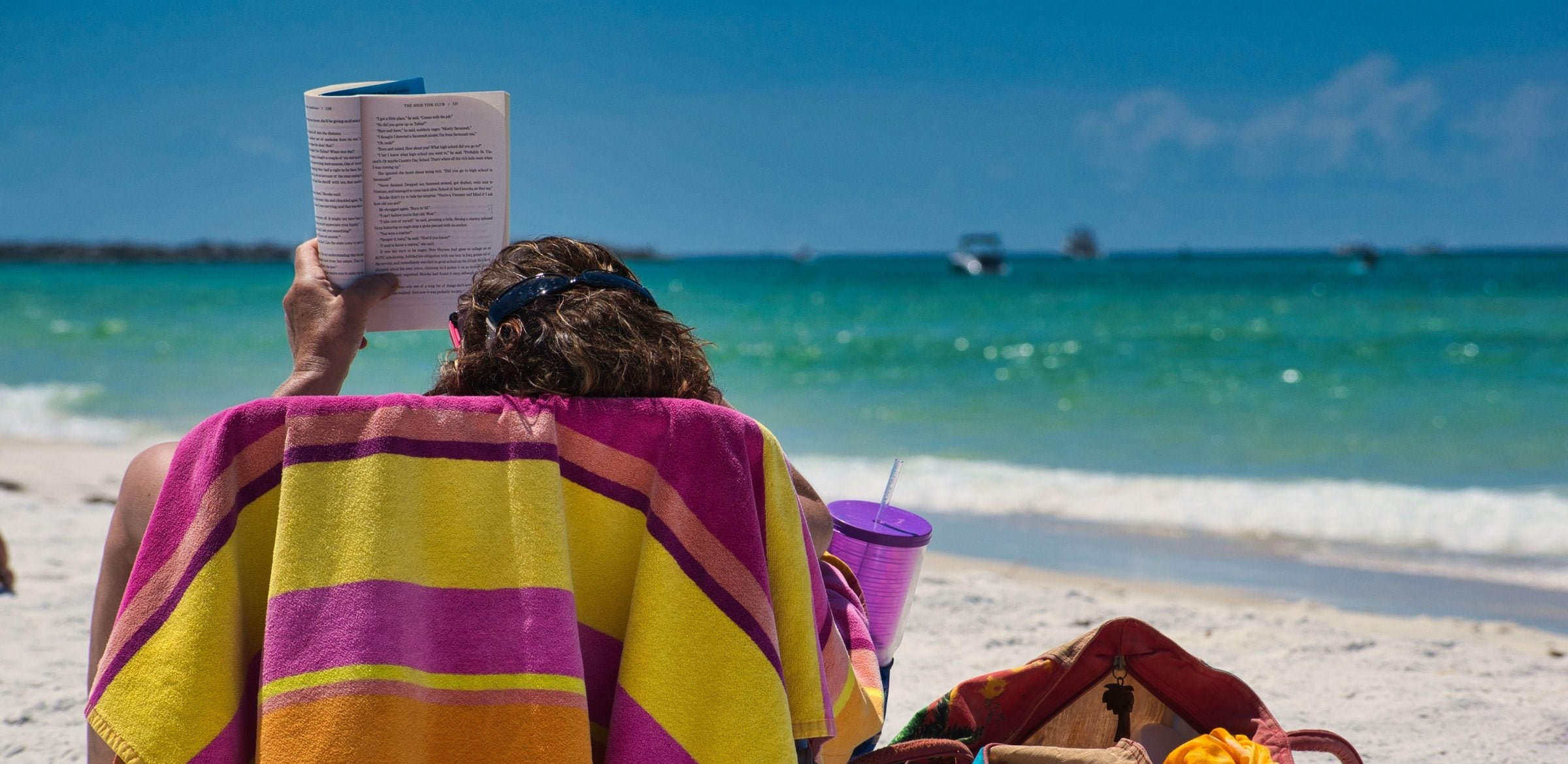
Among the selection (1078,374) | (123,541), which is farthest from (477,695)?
(1078,374)

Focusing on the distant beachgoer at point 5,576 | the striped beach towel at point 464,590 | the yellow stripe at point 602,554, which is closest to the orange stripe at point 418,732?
the striped beach towel at point 464,590

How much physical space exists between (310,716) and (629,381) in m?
0.53

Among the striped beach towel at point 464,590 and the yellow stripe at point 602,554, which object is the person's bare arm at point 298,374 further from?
the yellow stripe at point 602,554

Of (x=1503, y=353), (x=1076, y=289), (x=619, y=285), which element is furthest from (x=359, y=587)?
(x=1076, y=289)

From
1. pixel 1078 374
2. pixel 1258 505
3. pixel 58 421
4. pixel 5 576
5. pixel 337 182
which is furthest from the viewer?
pixel 1078 374

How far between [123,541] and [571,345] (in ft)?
1.99

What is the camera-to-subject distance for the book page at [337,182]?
1.75 m

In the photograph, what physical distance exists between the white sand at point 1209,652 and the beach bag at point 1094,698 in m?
1.07

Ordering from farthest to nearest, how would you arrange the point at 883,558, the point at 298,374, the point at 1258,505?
1. the point at 1258,505
2. the point at 883,558
3. the point at 298,374

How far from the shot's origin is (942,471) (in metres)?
7.52

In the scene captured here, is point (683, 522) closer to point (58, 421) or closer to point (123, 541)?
point (123, 541)

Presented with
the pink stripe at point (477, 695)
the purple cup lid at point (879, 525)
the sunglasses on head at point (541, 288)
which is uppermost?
the sunglasses on head at point (541, 288)

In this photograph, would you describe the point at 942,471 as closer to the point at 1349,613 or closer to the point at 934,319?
the point at 1349,613

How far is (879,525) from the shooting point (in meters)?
2.01
